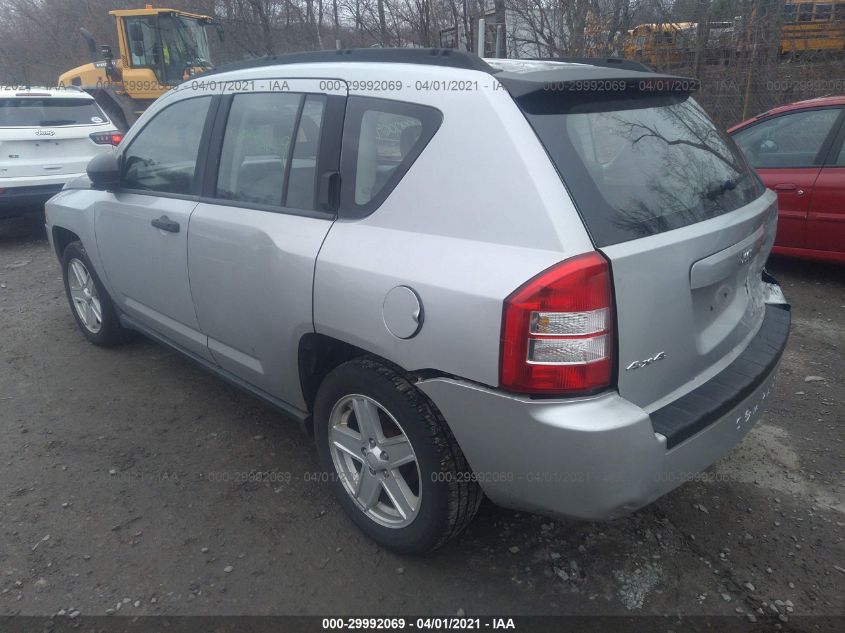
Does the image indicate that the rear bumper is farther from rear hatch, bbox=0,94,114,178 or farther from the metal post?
rear hatch, bbox=0,94,114,178

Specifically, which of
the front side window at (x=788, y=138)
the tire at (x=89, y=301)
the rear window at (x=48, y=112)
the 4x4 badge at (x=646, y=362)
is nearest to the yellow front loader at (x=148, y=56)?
Answer: the rear window at (x=48, y=112)

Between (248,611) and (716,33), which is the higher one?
(716,33)

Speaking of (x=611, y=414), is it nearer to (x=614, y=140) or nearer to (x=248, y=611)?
(x=614, y=140)

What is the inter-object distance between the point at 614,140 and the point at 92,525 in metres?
2.62

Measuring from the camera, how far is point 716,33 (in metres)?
9.81

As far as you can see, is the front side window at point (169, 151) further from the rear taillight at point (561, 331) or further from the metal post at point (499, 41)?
the metal post at point (499, 41)

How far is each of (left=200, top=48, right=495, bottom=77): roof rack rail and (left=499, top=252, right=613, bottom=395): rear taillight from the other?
0.80 m

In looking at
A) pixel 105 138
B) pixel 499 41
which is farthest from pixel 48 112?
pixel 499 41

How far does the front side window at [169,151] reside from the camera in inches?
125

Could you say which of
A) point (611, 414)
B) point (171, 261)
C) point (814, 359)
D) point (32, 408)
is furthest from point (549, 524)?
point (32, 408)

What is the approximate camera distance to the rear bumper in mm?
1829

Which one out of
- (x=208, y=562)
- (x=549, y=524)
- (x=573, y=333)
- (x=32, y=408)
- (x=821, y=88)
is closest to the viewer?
(x=573, y=333)

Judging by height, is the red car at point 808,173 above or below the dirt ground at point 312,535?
above

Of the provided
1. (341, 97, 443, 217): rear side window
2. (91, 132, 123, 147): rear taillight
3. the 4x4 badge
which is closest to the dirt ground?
Answer: the 4x4 badge
